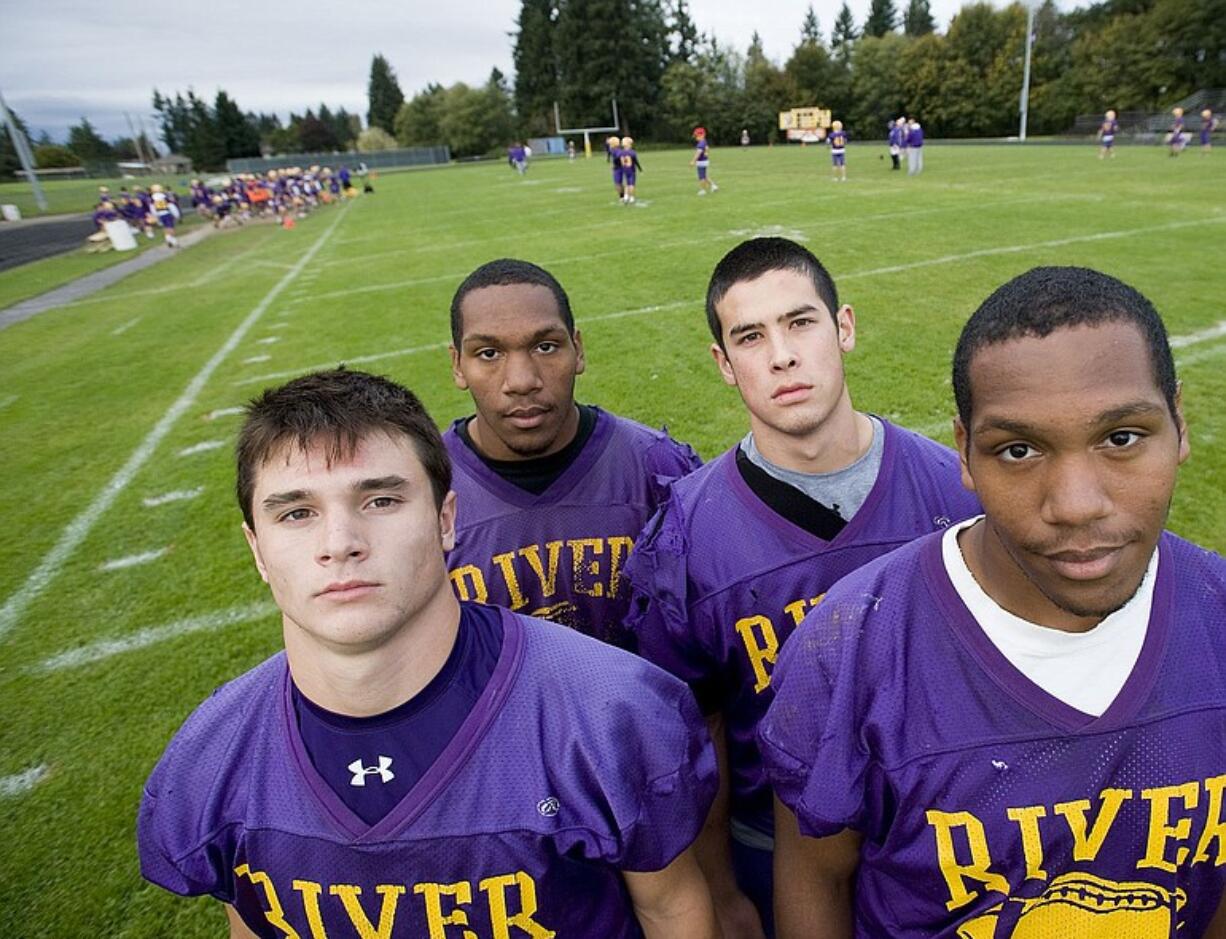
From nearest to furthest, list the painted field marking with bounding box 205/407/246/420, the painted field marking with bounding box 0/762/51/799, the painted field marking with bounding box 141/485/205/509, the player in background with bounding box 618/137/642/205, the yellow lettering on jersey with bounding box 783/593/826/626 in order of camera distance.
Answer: the yellow lettering on jersey with bounding box 783/593/826/626, the painted field marking with bounding box 0/762/51/799, the painted field marking with bounding box 141/485/205/509, the painted field marking with bounding box 205/407/246/420, the player in background with bounding box 618/137/642/205

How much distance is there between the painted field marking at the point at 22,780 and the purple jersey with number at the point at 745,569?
2780 mm

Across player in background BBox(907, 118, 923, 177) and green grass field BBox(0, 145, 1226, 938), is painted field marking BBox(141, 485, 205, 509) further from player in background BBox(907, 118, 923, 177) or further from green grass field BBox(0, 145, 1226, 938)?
player in background BBox(907, 118, 923, 177)

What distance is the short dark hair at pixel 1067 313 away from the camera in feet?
3.93

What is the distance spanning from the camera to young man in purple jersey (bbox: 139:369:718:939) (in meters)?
1.39

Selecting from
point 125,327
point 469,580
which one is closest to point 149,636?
point 469,580

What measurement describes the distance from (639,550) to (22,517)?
18.1 ft

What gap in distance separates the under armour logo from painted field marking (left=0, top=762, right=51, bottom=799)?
8.52 ft

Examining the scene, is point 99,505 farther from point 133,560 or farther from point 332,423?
point 332,423

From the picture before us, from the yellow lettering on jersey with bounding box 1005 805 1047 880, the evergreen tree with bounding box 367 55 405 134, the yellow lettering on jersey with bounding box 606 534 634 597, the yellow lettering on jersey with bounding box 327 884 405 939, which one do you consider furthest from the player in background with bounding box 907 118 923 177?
the evergreen tree with bounding box 367 55 405 134

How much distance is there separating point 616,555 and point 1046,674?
53.3 inches

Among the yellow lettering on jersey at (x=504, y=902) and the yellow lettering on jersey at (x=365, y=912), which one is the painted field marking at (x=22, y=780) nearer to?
the yellow lettering on jersey at (x=365, y=912)

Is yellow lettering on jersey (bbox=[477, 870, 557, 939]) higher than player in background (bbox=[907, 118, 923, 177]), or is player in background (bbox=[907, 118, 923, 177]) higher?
player in background (bbox=[907, 118, 923, 177])

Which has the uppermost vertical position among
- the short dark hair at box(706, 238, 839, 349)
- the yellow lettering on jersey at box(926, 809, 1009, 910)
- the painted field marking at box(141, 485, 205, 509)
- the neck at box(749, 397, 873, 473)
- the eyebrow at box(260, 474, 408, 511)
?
the short dark hair at box(706, 238, 839, 349)

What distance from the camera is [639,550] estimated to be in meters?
2.03
